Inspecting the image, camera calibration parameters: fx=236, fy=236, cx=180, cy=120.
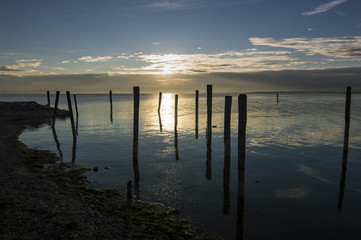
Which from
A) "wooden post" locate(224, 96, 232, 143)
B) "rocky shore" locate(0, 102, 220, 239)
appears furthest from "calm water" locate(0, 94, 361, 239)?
"wooden post" locate(224, 96, 232, 143)

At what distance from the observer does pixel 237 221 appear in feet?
25.4

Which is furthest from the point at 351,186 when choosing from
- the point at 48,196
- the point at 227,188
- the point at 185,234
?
the point at 48,196

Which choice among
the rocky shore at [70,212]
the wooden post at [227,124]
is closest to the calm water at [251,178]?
the rocky shore at [70,212]

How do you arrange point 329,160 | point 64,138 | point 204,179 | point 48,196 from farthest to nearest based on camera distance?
1. point 64,138
2. point 329,160
3. point 204,179
4. point 48,196

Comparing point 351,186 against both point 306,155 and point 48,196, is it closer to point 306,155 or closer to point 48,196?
point 306,155

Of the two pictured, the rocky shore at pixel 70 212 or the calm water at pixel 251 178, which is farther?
the calm water at pixel 251 178

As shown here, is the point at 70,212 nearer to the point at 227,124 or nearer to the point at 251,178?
the point at 227,124

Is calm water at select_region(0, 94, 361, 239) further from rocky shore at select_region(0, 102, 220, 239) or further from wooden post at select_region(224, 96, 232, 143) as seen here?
wooden post at select_region(224, 96, 232, 143)

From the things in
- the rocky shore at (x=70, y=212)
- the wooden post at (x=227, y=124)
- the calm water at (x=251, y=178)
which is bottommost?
the calm water at (x=251, y=178)

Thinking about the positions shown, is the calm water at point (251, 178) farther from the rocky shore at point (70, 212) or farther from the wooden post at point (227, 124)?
the wooden post at point (227, 124)

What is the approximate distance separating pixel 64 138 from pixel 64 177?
11275 mm

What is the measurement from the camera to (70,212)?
7016 millimetres

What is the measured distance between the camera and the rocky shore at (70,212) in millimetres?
5984

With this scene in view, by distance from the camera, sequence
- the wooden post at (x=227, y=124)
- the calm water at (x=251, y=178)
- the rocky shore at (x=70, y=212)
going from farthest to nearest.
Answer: the wooden post at (x=227, y=124) → the calm water at (x=251, y=178) → the rocky shore at (x=70, y=212)
